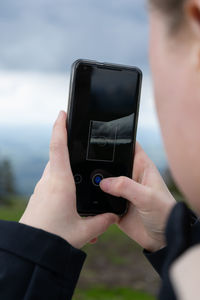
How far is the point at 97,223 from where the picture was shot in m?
1.06

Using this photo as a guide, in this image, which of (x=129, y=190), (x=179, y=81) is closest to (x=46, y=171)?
(x=129, y=190)

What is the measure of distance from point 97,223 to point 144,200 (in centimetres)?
13

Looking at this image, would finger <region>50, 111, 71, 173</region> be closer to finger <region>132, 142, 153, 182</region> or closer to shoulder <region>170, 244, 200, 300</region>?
finger <region>132, 142, 153, 182</region>

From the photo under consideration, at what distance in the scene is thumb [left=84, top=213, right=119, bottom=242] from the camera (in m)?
1.03

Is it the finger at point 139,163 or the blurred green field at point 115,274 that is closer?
the finger at point 139,163

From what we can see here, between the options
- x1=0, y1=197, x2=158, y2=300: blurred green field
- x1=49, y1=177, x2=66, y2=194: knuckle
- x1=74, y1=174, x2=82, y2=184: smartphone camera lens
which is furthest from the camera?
x1=0, y1=197, x2=158, y2=300: blurred green field

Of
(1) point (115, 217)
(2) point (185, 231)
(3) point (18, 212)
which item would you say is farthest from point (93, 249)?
(2) point (185, 231)

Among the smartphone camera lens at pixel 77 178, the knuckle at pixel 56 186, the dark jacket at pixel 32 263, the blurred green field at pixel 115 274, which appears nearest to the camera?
the dark jacket at pixel 32 263

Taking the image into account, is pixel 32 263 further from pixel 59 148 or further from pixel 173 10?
pixel 173 10

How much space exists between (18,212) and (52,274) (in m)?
6.50

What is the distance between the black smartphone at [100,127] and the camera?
1.06m

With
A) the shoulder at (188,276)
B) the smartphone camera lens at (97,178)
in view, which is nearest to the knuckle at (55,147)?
the smartphone camera lens at (97,178)

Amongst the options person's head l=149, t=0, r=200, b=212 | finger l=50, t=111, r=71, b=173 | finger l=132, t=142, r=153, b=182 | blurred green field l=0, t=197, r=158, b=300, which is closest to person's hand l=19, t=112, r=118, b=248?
finger l=50, t=111, r=71, b=173

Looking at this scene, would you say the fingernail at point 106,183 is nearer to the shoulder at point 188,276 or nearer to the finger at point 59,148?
the finger at point 59,148
